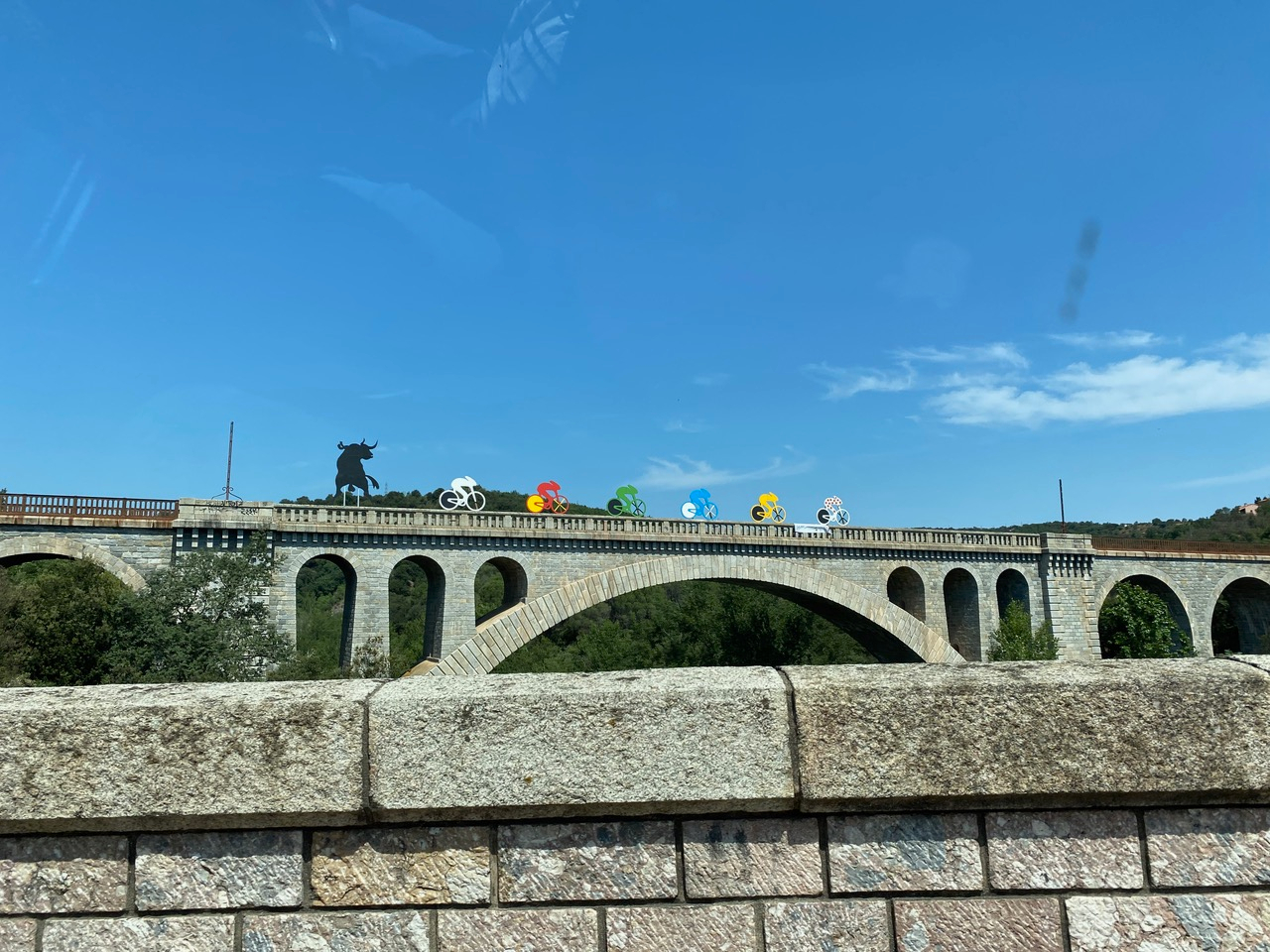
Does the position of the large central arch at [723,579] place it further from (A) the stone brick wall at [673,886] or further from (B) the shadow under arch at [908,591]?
(A) the stone brick wall at [673,886]

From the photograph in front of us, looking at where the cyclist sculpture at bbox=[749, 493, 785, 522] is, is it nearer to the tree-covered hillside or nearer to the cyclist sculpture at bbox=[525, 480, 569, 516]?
the cyclist sculpture at bbox=[525, 480, 569, 516]

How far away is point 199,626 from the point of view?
22.8 m

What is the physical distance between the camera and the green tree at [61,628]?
21.8 metres

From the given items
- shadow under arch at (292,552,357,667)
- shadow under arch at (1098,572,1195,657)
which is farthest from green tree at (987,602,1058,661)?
shadow under arch at (292,552,357,667)

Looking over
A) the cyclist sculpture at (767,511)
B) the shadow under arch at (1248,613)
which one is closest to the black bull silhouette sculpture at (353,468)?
the cyclist sculpture at (767,511)

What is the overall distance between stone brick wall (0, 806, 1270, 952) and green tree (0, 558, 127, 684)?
2254 centimetres

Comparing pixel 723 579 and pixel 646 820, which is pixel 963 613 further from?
pixel 646 820

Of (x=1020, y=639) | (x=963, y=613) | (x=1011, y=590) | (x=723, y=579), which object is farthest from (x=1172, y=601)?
(x=723, y=579)

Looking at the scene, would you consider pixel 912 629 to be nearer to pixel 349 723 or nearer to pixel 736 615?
pixel 736 615

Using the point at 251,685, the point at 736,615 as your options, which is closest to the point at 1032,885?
the point at 251,685

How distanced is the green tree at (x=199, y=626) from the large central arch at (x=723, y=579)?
6.25 m

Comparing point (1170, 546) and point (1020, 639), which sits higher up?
point (1170, 546)

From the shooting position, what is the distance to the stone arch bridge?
2519 centimetres

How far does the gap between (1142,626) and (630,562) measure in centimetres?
3059
